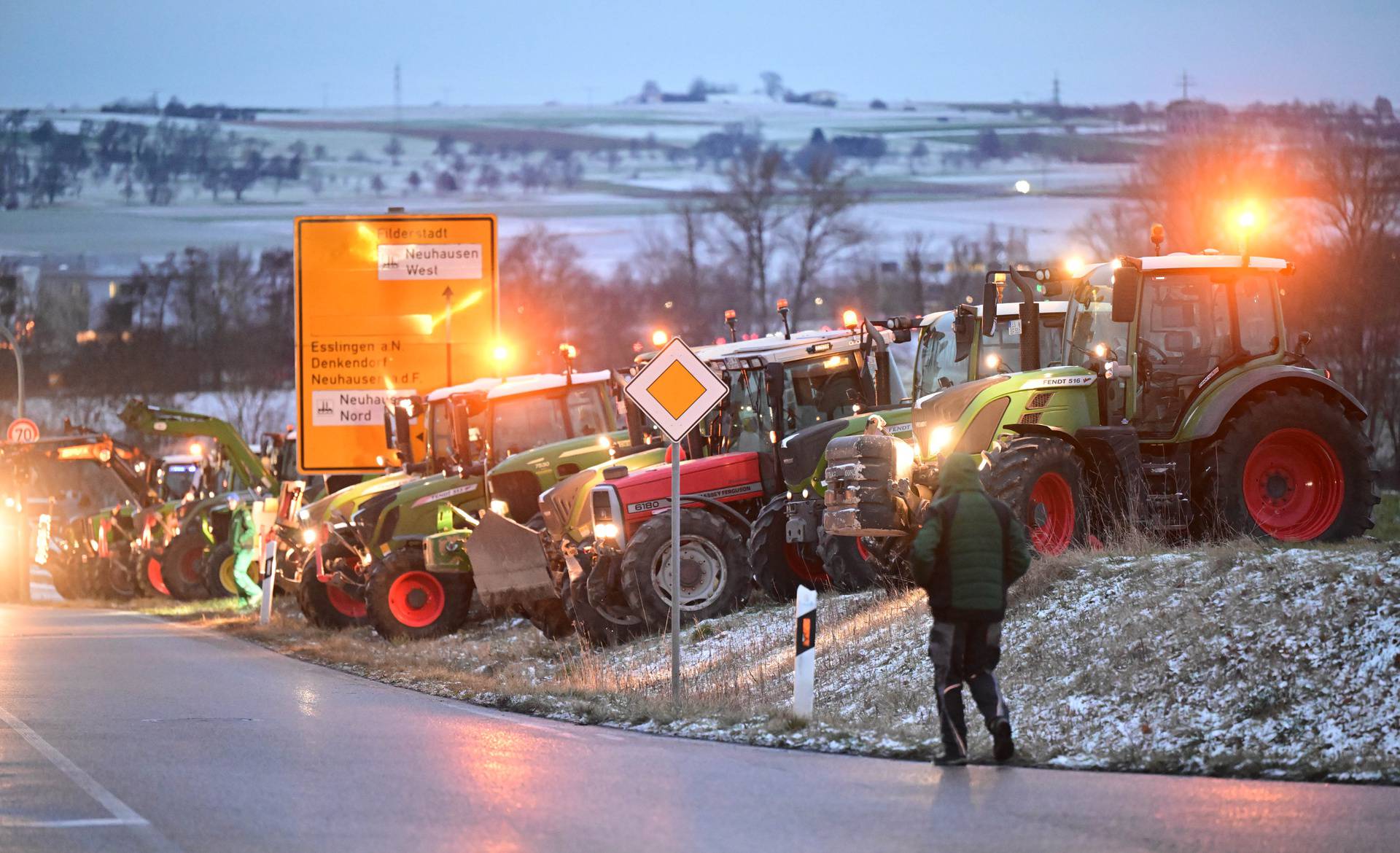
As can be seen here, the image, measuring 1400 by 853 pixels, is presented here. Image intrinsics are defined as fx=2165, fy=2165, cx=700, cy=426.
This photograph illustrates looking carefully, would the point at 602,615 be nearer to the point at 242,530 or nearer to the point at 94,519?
the point at 242,530

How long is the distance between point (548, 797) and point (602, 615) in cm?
1176

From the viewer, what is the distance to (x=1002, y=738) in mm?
12141

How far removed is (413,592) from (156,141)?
353ft

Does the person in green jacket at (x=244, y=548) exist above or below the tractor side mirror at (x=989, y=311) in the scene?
below

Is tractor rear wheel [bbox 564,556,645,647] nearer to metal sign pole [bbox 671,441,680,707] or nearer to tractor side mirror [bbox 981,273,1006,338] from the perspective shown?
tractor side mirror [bbox 981,273,1006,338]

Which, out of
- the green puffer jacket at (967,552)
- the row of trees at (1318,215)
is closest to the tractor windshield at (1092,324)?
the green puffer jacket at (967,552)

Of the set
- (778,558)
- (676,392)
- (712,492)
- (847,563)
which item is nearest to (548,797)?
(676,392)

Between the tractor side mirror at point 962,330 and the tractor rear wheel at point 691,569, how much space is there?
2956 millimetres

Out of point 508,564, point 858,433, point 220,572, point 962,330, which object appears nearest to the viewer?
point 858,433

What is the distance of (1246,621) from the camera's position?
554 inches

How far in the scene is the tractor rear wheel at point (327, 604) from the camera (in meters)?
29.9

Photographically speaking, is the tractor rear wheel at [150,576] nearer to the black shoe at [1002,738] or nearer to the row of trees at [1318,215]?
the row of trees at [1318,215]

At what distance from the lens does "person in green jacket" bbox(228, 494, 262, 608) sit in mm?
38094

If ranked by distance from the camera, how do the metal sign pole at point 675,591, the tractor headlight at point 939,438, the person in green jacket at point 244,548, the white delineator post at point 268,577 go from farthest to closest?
the person in green jacket at point 244,548
the white delineator post at point 268,577
the tractor headlight at point 939,438
the metal sign pole at point 675,591
